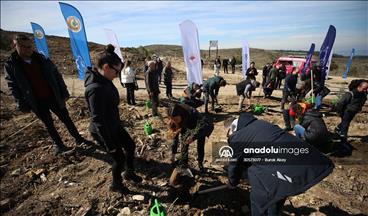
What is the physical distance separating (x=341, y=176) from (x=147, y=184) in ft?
12.4

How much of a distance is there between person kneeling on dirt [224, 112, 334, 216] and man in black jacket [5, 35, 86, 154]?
3618mm

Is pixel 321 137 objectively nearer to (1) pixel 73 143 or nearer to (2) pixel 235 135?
A: (2) pixel 235 135

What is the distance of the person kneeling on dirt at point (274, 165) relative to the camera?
7.80ft

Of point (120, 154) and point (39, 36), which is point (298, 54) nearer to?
point (39, 36)

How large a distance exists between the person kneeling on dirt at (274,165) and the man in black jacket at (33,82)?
3.62 meters

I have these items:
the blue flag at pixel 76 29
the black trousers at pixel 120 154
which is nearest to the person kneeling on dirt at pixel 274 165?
the black trousers at pixel 120 154

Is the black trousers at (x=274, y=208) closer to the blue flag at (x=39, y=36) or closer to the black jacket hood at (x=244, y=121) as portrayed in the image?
the black jacket hood at (x=244, y=121)

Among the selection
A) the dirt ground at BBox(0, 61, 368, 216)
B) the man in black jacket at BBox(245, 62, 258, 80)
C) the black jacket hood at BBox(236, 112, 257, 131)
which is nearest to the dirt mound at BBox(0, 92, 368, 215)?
the dirt ground at BBox(0, 61, 368, 216)

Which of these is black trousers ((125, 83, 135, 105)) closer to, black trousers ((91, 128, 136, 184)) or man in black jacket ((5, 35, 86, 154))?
man in black jacket ((5, 35, 86, 154))

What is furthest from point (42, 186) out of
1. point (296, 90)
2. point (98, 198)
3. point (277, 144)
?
point (296, 90)

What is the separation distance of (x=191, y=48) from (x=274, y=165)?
630 cm

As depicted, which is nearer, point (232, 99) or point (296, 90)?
point (296, 90)

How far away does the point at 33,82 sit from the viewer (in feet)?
13.8

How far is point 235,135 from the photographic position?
2588 millimetres
